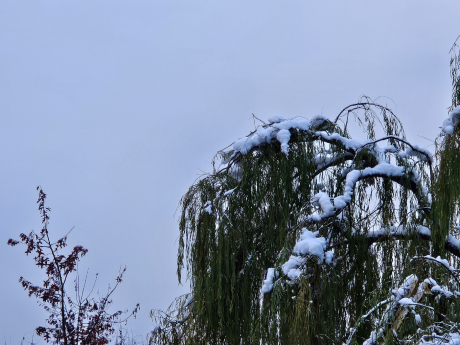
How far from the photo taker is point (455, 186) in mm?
3408

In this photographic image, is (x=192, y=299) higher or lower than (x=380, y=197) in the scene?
lower

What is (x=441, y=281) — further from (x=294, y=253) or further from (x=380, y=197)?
(x=380, y=197)

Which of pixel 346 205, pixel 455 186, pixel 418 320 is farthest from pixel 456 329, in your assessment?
pixel 346 205

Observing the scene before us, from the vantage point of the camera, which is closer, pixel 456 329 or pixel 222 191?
pixel 456 329

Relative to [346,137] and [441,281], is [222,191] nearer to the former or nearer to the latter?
[346,137]

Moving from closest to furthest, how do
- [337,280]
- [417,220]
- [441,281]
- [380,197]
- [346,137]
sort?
[441,281]
[337,280]
[417,220]
[380,197]
[346,137]

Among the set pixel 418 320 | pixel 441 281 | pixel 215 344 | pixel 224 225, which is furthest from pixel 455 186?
pixel 215 344

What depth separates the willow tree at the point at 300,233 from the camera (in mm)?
3904

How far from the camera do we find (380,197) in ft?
15.4

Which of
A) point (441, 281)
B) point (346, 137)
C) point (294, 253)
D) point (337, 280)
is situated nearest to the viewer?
point (441, 281)

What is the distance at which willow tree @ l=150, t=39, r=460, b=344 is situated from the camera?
3.90 metres

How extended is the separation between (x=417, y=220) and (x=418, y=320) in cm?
174

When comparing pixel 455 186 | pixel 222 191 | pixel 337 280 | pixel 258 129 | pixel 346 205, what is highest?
pixel 258 129

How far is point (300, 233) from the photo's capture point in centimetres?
401
